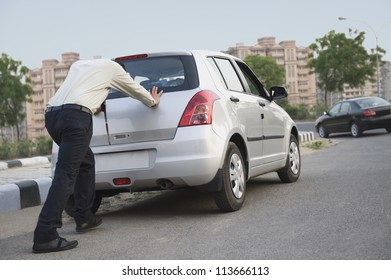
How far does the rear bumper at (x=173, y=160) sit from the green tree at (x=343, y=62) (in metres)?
48.2

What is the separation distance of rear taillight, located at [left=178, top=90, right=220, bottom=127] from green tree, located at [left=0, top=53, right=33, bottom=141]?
A: 4089 cm

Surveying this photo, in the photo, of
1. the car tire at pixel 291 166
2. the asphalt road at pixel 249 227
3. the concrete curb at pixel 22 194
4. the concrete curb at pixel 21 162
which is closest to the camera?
the asphalt road at pixel 249 227

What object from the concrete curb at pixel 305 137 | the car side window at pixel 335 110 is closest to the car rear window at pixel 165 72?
the concrete curb at pixel 305 137

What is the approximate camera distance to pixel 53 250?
4.50 metres

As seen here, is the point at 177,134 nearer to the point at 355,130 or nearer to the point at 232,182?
A: the point at 232,182

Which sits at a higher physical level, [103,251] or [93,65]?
[93,65]

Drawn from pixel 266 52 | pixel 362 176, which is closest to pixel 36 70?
pixel 266 52

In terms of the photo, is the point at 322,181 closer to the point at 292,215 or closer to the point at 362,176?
the point at 362,176

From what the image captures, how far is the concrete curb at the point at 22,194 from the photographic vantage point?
735 cm

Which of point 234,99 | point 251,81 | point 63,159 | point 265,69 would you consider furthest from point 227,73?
point 265,69

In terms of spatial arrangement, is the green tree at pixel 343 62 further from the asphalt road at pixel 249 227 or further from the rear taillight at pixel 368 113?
the asphalt road at pixel 249 227

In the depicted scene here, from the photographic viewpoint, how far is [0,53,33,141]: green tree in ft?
146

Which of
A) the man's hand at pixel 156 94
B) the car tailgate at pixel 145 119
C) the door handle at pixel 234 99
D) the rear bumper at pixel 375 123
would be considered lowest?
the rear bumper at pixel 375 123
